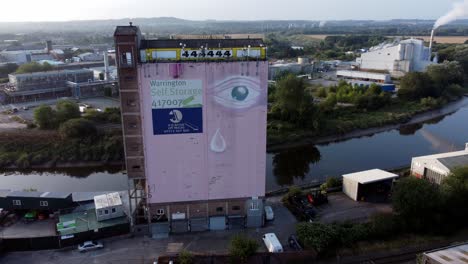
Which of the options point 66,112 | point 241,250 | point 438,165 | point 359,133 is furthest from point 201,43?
point 359,133

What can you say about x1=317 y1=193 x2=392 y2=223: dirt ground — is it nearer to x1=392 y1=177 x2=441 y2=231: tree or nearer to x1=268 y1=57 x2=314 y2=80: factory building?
x1=392 y1=177 x2=441 y2=231: tree

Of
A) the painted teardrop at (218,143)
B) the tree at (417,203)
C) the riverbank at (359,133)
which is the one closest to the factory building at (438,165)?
the tree at (417,203)

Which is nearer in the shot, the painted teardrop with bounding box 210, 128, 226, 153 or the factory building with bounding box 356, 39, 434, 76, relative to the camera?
the painted teardrop with bounding box 210, 128, 226, 153

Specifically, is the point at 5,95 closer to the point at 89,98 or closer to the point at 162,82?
the point at 89,98

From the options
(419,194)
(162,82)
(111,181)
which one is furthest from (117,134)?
(419,194)

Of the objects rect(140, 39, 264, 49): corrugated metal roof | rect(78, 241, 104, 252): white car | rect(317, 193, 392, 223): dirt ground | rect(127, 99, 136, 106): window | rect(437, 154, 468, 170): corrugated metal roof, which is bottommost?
rect(317, 193, 392, 223): dirt ground

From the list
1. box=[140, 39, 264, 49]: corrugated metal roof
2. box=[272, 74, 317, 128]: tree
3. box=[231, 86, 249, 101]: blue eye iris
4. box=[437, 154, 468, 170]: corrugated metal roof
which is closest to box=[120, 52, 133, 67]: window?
box=[140, 39, 264, 49]: corrugated metal roof

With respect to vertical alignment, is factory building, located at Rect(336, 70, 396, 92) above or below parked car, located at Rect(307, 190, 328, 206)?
above

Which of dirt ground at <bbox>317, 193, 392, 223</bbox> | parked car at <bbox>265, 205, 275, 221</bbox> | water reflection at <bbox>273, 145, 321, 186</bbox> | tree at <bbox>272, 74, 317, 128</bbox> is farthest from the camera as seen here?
tree at <bbox>272, 74, 317, 128</bbox>

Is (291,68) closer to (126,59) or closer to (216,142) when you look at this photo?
(216,142)
